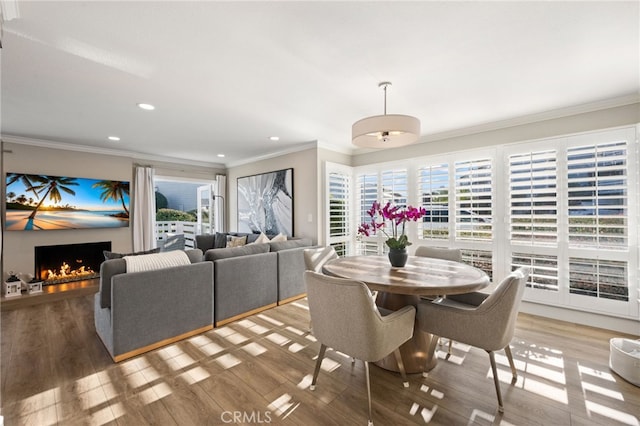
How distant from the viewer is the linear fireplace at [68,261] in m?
4.25

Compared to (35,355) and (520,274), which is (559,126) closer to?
(520,274)

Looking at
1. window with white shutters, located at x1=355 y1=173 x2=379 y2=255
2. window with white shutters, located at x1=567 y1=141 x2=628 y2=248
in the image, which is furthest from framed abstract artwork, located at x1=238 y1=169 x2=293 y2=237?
window with white shutters, located at x1=567 y1=141 x2=628 y2=248

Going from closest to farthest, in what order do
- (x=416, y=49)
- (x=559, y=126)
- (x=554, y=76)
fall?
(x=416, y=49), (x=554, y=76), (x=559, y=126)

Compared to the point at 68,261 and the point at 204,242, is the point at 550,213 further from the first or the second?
the point at 68,261

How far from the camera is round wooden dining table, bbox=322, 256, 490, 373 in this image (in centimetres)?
176

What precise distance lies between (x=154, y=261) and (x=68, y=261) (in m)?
3.23

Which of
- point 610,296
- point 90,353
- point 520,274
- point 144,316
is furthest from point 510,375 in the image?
point 90,353

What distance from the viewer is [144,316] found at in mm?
2406

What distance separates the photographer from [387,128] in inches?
84.8

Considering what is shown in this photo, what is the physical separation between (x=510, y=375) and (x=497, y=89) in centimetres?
248

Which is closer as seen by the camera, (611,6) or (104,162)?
(611,6)

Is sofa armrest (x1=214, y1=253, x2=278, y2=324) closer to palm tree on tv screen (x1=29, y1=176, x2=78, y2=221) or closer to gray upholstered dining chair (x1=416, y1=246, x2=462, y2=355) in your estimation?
gray upholstered dining chair (x1=416, y1=246, x2=462, y2=355)

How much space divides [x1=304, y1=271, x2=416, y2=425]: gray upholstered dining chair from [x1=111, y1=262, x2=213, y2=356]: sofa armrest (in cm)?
148

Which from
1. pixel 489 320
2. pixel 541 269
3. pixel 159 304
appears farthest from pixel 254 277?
pixel 541 269
